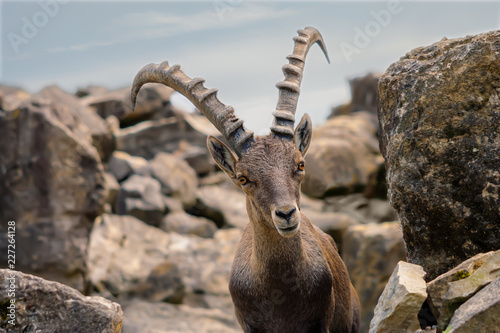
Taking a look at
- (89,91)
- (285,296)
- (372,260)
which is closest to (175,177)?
(372,260)

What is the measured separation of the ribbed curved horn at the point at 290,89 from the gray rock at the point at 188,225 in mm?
14413

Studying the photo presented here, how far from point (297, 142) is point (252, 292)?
1912 millimetres

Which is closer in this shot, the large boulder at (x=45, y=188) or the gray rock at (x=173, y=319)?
the gray rock at (x=173, y=319)

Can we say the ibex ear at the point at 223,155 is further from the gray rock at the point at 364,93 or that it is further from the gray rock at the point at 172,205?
the gray rock at the point at 364,93

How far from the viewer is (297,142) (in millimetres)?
7152

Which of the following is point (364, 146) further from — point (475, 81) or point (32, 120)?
point (475, 81)

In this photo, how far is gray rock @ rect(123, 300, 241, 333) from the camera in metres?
14.3

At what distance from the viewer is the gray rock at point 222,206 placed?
23.1 m

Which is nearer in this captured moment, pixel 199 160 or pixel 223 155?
pixel 223 155

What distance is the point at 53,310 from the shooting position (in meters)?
5.95

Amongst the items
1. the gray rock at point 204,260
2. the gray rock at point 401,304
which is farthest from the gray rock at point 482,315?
the gray rock at point 204,260

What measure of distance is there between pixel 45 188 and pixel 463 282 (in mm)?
13334

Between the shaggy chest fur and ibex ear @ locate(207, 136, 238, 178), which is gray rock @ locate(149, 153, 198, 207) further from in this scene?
the shaggy chest fur

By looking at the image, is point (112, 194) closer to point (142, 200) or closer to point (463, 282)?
point (142, 200)
